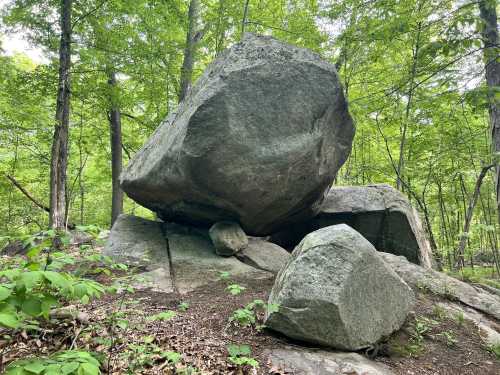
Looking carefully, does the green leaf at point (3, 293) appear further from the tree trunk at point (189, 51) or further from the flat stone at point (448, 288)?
the tree trunk at point (189, 51)

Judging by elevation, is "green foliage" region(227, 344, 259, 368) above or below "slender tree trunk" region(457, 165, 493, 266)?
below

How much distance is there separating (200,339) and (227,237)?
10.3ft

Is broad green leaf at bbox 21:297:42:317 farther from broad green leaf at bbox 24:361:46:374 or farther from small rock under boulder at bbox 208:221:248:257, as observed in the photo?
small rock under boulder at bbox 208:221:248:257

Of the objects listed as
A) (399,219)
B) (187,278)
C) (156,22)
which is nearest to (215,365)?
(187,278)

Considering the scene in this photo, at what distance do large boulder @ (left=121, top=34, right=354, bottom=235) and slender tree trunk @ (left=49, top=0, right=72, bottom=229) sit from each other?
1.92 m

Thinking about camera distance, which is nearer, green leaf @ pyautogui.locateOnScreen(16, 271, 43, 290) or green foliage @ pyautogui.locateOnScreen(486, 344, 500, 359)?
green leaf @ pyautogui.locateOnScreen(16, 271, 43, 290)

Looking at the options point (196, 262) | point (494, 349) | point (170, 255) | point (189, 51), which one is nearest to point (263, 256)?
point (196, 262)

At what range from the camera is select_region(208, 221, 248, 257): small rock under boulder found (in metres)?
6.59

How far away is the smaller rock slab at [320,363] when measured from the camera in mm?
3195

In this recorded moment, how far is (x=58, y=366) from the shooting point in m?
1.73

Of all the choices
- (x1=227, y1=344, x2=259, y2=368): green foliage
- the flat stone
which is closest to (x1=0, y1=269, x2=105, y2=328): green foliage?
(x1=227, y1=344, x2=259, y2=368): green foliage

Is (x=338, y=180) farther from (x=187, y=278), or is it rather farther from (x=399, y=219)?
(x=187, y=278)

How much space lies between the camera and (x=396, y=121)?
884 cm

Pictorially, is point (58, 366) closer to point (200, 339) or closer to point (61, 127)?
A: point (200, 339)
